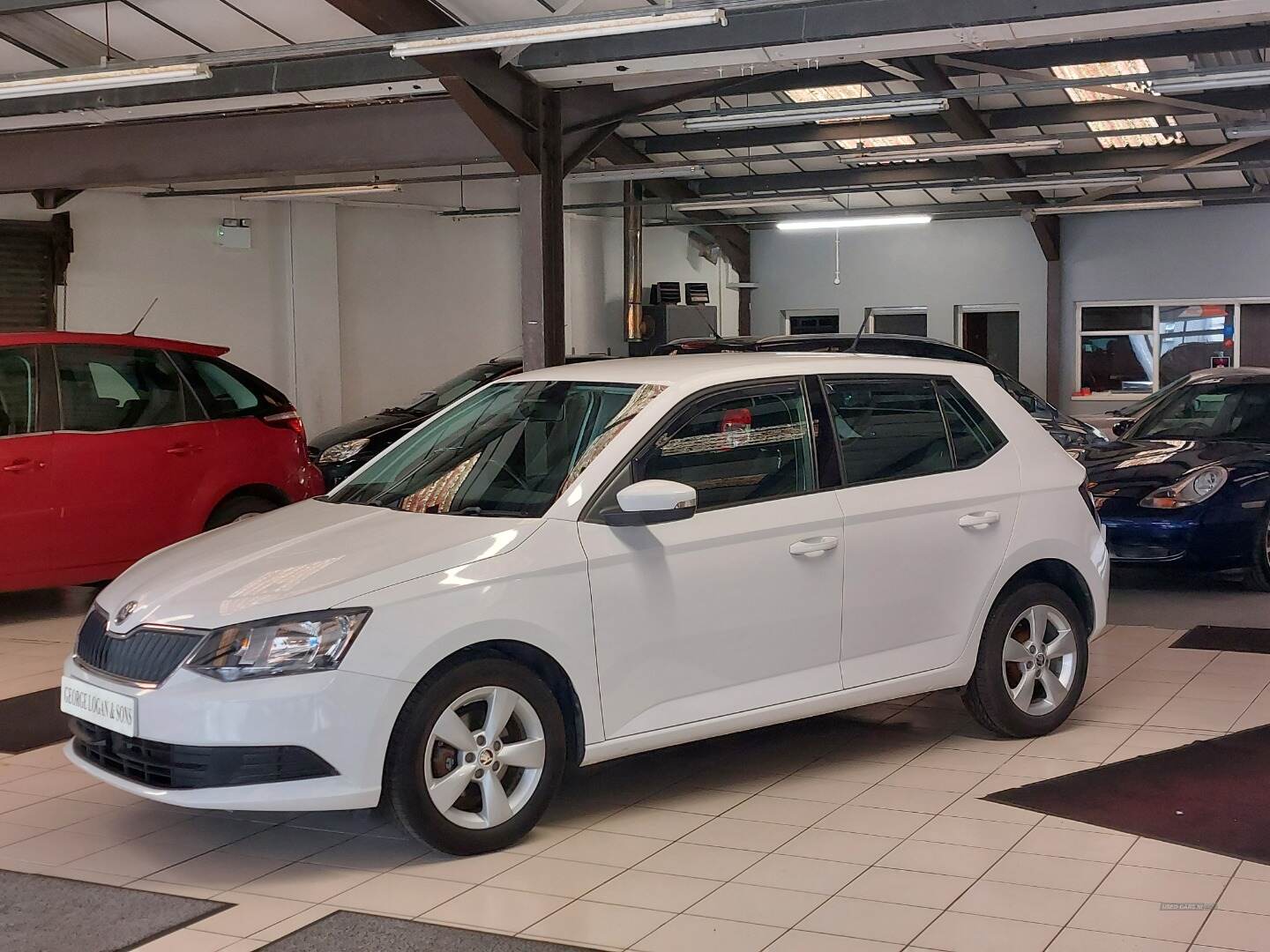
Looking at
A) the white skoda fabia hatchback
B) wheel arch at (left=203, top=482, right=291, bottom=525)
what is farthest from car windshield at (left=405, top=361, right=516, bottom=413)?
the white skoda fabia hatchback

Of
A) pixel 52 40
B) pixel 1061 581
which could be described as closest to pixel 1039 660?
pixel 1061 581

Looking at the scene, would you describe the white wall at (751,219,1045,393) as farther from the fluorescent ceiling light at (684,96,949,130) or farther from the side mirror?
the side mirror

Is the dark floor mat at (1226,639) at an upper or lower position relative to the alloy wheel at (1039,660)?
lower

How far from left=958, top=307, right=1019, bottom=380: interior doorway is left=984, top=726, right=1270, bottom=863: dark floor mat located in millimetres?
17667

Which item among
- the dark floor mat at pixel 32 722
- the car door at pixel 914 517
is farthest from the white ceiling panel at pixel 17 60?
the car door at pixel 914 517

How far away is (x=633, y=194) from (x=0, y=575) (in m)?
13.3

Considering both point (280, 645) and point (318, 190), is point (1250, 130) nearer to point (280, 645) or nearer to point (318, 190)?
point (318, 190)

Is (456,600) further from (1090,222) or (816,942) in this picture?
(1090,222)

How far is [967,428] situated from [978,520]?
0.38 meters

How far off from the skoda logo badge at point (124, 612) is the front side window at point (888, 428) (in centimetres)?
233

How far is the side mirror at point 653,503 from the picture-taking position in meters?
4.23

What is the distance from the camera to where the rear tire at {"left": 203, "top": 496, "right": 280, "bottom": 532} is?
27.1 ft

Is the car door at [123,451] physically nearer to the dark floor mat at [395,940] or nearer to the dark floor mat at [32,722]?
the dark floor mat at [32,722]

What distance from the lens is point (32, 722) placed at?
232 inches
